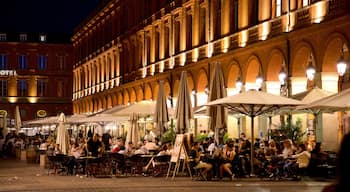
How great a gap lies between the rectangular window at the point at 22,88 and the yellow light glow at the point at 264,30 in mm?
66569

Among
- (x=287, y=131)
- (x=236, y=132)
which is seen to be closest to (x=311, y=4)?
(x=287, y=131)

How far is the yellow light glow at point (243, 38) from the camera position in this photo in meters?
31.9

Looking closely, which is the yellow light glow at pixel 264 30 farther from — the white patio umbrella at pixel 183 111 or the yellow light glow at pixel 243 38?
the white patio umbrella at pixel 183 111

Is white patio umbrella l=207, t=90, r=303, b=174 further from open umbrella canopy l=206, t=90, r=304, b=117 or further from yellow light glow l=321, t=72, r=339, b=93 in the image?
yellow light glow l=321, t=72, r=339, b=93

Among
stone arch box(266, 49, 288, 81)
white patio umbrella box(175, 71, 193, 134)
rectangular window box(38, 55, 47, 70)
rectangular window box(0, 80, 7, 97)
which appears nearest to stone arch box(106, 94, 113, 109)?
rectangular window box(38, 55, 47, 70)

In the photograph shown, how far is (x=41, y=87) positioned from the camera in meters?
92.9

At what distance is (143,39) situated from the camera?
52312mm

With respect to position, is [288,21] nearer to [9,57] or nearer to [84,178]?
[84,178]

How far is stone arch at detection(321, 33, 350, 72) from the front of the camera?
23.8 meters

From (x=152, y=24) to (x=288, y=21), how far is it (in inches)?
902

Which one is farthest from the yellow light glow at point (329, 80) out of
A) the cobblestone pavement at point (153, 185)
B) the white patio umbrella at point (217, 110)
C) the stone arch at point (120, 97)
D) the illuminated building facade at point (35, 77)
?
the illuminated building facade at point (35, 77)

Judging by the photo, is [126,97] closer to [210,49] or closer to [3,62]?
[210,49]

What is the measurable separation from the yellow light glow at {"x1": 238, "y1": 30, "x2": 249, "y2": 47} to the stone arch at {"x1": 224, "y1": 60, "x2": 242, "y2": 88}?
3.27 ft

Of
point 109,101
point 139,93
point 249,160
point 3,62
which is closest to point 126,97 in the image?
point 139,93
